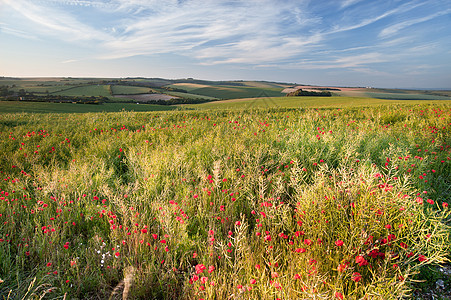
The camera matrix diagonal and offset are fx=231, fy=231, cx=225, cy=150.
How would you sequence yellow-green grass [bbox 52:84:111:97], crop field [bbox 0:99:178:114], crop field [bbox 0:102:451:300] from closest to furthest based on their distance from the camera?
crop field [bbox 0:102:451:300], crop field [bbox 0:99:178:114], yellow-green grass [bbox 52:84:111:97]

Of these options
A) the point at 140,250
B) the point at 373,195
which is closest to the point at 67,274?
the point at 140,250

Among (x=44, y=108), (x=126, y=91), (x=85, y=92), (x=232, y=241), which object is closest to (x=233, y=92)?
(x=126, y=91)

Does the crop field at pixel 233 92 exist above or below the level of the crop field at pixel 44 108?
above

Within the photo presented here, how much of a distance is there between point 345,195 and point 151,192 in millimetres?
3038

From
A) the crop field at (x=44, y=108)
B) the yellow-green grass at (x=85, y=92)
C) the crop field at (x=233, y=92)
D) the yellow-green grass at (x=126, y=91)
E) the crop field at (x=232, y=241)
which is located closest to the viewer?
the crop field at (x=232, y=241)

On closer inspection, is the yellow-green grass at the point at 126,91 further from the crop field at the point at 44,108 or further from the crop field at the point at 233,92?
the crop field at the point at 44,108

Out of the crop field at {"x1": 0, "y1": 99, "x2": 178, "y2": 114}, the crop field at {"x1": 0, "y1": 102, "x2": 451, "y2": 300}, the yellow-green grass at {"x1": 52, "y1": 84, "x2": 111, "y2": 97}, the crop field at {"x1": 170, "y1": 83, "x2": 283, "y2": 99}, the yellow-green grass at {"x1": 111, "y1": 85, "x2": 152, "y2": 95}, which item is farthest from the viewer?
the crop field at {"x1": 170, "y1": 83, "x2": 283, "y2": 99}

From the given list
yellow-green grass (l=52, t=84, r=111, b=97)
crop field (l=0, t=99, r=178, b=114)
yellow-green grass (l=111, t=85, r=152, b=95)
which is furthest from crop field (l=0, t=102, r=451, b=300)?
yellow-green grass (l=111, t=85, r=152, b=95)

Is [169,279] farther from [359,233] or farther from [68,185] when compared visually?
[68,185]

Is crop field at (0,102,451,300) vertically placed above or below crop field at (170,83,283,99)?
below

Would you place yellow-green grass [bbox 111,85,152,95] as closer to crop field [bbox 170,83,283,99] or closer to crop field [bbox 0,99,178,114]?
crop field [bbox 170,83,283,99]

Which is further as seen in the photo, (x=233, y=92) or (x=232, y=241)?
(x=233, y=92)

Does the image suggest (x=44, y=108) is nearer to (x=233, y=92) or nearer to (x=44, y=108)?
(x=44, y=108)

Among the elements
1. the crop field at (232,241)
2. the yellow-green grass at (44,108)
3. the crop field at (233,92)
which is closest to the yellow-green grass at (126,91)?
the crop field at (233,92)
